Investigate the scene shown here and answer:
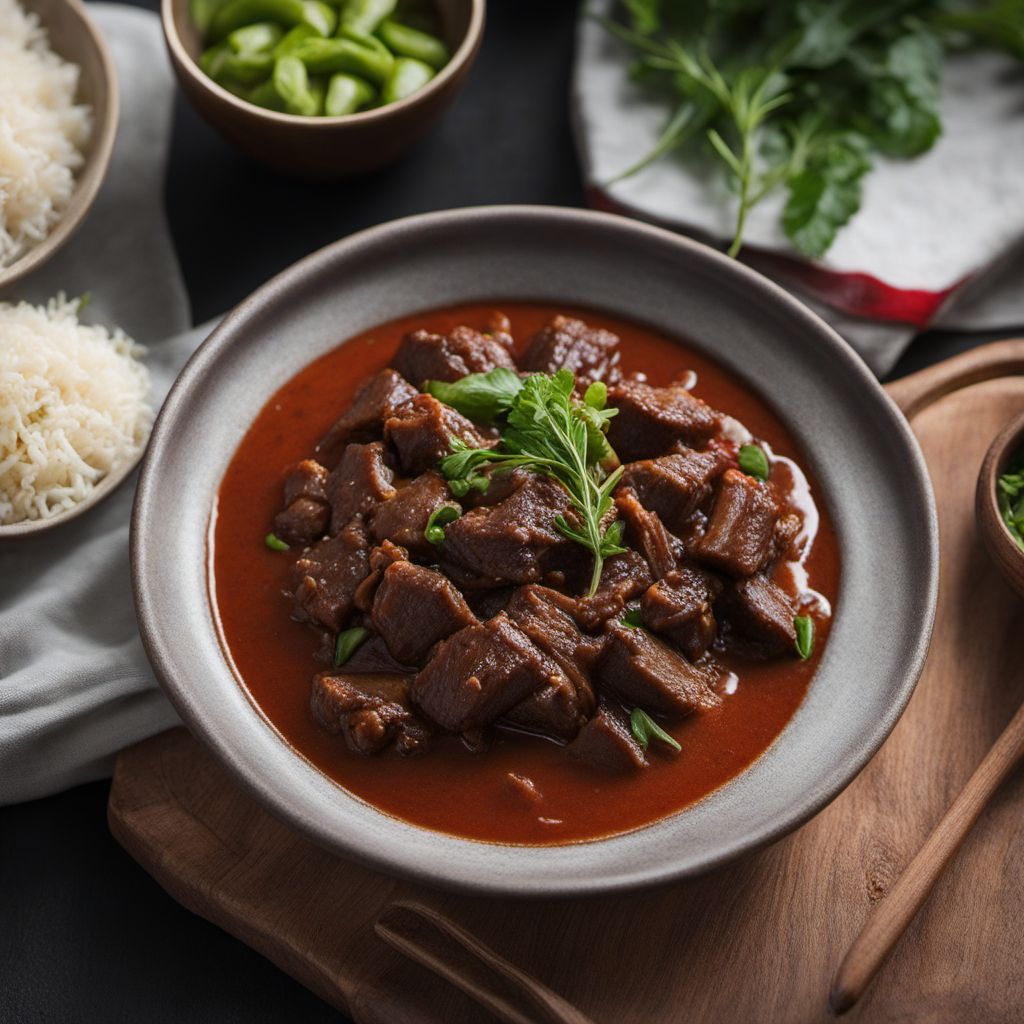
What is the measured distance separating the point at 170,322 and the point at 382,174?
1409 millimetres

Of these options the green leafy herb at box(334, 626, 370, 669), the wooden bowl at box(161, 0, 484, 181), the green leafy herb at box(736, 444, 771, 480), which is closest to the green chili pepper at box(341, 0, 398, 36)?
the wooden bowl at box(161, 0, 484, 181)

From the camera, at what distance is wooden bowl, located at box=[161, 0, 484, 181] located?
5785mm

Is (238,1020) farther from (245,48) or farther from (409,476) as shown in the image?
(245,48)

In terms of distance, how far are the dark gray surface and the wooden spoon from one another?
1.29 meters

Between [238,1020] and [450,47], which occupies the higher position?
[450,47]

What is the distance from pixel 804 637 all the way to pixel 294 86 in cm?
342

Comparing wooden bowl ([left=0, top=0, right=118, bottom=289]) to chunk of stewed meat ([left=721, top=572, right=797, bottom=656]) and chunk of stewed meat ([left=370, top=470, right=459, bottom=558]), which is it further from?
chunk of stewed meat ([left=721, top=572, right=797, bottom=656])

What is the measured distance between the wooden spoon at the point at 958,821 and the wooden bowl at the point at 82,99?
4049 millimetres

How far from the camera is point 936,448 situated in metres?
5.59

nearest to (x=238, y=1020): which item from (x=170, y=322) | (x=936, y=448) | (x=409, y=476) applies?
(x=409, y=476)

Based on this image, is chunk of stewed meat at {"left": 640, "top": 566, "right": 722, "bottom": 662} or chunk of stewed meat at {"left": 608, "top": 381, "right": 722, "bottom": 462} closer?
chunk of stewed meat at {"left": 640, "top": 566, "right": 722, "bottom": 662}

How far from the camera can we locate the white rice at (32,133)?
5.52m

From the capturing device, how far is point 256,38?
6.07 meters

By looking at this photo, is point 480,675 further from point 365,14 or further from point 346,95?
point 365,14
